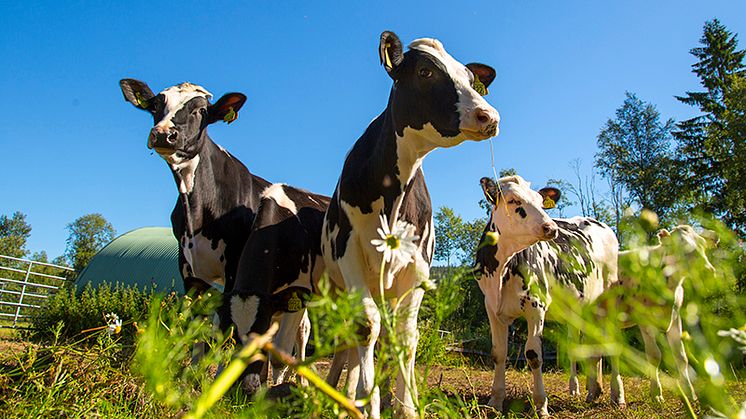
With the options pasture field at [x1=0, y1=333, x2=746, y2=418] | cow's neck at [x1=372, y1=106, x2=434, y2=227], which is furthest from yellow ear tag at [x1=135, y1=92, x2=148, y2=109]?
pasture field at [x1=0, y1=333, x2=746, y2=418]

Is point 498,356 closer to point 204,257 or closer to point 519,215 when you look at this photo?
point 519,215

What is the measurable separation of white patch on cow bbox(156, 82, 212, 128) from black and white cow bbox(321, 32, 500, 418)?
5.71 ft

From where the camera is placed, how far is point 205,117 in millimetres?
4723

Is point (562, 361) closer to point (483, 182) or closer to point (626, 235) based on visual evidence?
point (626, 235)

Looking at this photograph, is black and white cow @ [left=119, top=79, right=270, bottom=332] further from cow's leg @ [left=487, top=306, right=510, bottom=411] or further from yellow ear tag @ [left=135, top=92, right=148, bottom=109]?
cow's leg @ [left=487, top=306, right=510, bottom=411]

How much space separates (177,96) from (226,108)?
51 centimetres

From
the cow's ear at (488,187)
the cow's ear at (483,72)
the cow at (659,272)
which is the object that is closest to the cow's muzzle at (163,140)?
the cow's ear at (483,72)

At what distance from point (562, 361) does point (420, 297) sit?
218cm

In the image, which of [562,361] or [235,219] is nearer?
[562,361]

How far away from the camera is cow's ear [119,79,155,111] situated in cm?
479

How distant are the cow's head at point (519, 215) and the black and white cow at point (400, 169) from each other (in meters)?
1.83

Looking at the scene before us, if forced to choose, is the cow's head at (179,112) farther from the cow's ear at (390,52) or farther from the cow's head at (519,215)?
the cow's head at (519,215)

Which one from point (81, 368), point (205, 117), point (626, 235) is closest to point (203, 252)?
point (205, 117)

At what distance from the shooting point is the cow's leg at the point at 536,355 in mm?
4678
